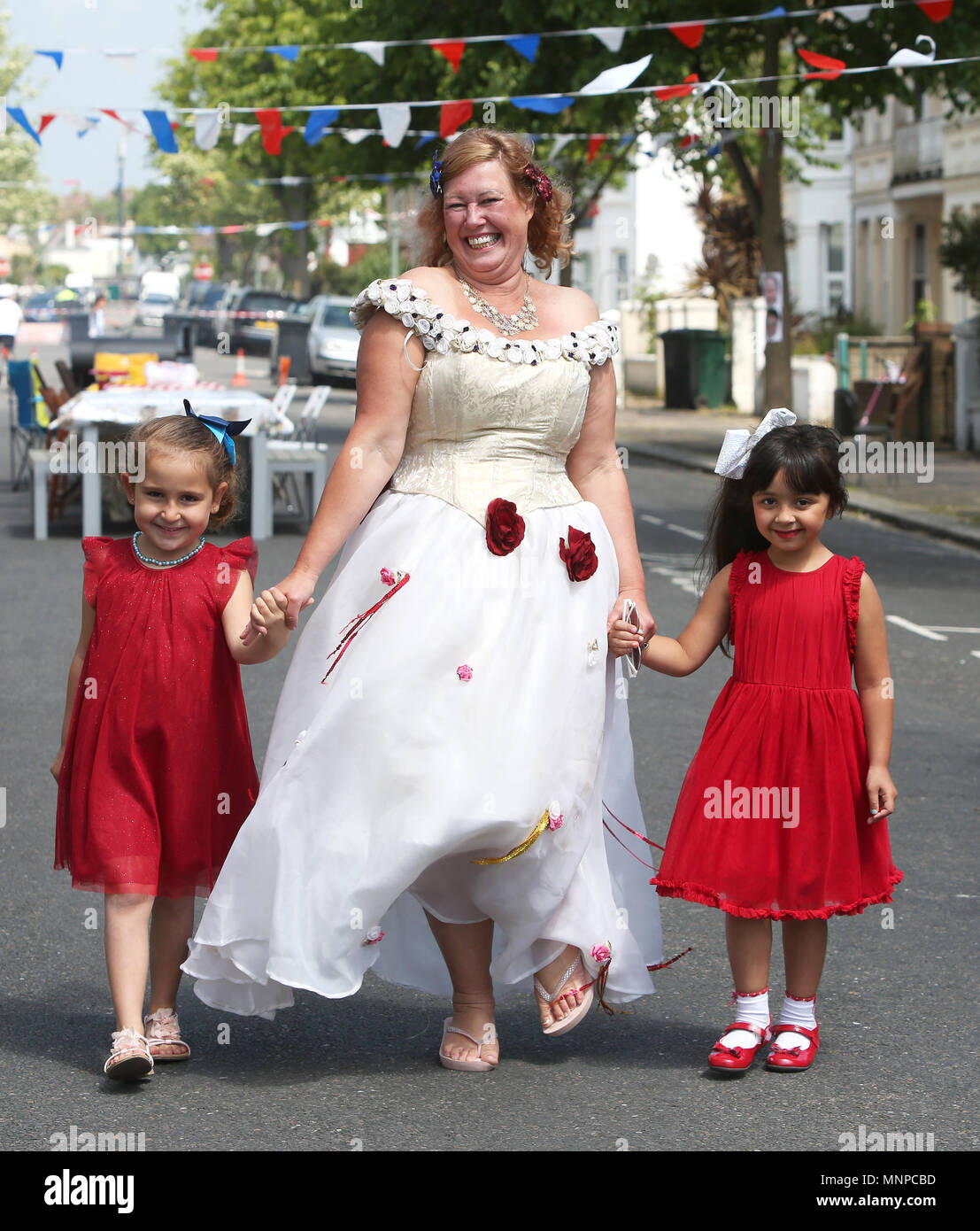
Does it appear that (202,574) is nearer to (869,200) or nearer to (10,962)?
(10,962)

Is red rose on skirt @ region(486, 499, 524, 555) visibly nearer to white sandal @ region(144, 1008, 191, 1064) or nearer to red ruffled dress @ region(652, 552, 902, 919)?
red ruffled dress @ region(652, 552, 902, 919)

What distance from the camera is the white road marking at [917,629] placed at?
10.5 m

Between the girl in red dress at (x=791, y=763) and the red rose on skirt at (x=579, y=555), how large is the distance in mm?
162

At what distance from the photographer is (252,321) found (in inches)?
1800

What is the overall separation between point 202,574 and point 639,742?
12.5 ft

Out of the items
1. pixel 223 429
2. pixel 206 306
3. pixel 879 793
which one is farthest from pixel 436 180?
pixel 206 306

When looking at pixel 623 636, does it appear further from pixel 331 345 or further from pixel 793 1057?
pixel 331 345

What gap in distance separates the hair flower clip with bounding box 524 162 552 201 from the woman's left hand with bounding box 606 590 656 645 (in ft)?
2.95

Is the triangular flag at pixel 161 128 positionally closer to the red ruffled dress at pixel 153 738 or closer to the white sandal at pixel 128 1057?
the red ruffled dress at pixel 153 738

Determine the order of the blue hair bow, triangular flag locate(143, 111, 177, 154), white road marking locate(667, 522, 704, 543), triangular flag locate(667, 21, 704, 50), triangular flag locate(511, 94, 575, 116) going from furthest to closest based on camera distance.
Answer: triangular flag locate(143, 111, 177, 154) → triangular flag locate(667, 21, 704, 50) → triangular flag locate(511, 94, 575, 116) → white road marking locate(667, 522, 704, 543) → the blue hair bow

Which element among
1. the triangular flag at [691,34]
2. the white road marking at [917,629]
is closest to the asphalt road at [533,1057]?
the white road marking at [917,629]

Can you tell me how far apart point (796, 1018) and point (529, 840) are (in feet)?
2.48

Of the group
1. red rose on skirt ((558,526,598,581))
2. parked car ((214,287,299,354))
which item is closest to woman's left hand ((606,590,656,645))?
red rose on skirt ((558,526,598,581))

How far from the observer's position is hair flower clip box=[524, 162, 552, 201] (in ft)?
13.6
